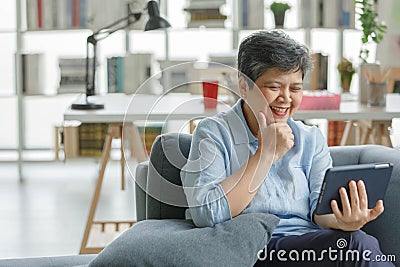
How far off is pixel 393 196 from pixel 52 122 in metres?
4.38

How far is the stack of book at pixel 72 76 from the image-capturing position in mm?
5723

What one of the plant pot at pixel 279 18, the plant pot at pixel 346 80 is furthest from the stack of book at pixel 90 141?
the plant pot at pixel 346 80

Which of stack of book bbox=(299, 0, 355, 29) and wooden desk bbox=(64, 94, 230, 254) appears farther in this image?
stack of book bbox=(299, 0, 355, 29)

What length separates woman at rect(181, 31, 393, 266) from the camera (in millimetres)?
2250

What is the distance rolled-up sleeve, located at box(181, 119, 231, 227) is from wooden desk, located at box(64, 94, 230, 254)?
0.23 m

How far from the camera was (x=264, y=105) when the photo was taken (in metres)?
2.32

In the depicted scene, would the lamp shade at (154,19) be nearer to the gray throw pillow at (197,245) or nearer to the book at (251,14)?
the book at (251,14)

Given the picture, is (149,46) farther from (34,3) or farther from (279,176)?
(279,176)

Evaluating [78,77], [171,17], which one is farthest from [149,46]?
[78,77]

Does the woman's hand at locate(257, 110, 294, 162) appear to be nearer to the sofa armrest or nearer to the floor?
the sofa armrest

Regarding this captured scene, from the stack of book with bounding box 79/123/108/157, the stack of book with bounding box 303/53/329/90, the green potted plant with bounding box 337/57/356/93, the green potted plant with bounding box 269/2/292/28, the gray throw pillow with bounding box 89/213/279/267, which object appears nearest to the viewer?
the gray throw pillow with bounding box 89/213/279/267

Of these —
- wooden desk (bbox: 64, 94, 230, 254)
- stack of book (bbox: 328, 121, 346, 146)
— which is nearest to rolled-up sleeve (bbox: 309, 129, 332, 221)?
wooden desk (bbox: 64, 94, 230, 254)

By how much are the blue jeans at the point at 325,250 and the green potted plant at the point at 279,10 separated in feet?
11.4

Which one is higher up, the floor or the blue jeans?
the blue jeans
